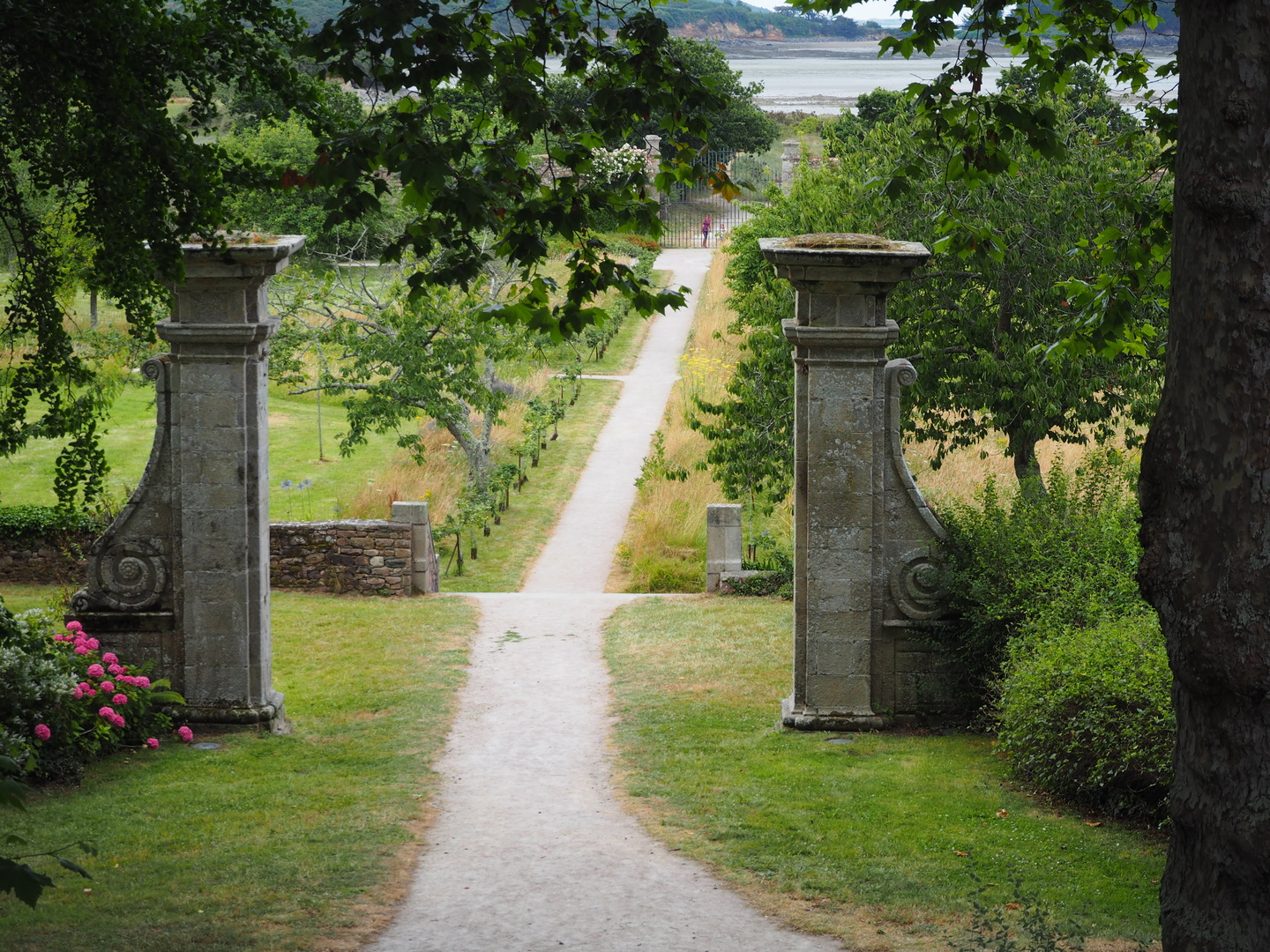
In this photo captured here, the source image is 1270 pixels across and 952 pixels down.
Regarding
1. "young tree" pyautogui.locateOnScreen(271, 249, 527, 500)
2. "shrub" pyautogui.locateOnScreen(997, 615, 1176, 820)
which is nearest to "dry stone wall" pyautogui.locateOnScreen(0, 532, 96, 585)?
"young tree" pyautogui.locateOnScreen(271, 249, 527, 500)

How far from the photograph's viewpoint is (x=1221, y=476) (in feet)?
11.5

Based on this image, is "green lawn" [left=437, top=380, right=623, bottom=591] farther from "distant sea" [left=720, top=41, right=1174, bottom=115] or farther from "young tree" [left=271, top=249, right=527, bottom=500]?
A: "distant sea" [left=720, top=41, right=1174, bottom=115]

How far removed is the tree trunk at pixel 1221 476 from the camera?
3.47 meters

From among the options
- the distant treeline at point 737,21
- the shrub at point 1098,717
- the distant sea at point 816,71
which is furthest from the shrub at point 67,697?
the distant treeline at point 737,21

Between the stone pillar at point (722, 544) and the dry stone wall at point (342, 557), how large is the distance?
3.49m

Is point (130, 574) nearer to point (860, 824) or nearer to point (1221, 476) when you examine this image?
point (860, 824)

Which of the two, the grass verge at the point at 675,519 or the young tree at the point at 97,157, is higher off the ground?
the young tree at the point at 97,157

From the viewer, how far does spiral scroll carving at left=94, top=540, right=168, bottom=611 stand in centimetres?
827

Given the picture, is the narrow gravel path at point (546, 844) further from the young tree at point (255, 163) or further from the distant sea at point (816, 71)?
the distant sea at point (816, 71)

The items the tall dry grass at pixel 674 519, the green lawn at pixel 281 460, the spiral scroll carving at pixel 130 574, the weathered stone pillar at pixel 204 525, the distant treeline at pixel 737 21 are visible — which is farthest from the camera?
the distant treeline at pixel 737 21

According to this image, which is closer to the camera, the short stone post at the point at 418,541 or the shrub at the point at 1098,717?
the shrub at the point at 1098,717

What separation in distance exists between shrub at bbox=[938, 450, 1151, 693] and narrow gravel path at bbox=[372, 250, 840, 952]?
8.55 ft

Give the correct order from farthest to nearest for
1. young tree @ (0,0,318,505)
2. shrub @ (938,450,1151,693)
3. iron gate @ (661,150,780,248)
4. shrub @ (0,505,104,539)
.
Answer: iron gate @ (661,150,780,248) < shrub @ (0,505,104,539) < shrub @ (938,450,1151,693) < young tree @ (0,0,318,505)

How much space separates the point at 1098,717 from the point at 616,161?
8659mm
